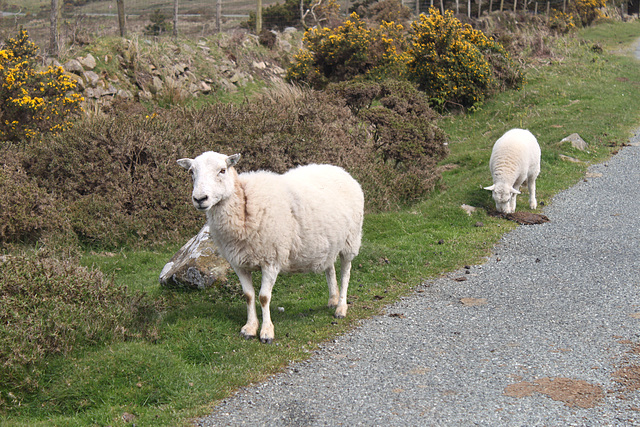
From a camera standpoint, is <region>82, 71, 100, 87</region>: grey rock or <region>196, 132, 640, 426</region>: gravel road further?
<region>82, 71, 100, 87</region>: grey rock

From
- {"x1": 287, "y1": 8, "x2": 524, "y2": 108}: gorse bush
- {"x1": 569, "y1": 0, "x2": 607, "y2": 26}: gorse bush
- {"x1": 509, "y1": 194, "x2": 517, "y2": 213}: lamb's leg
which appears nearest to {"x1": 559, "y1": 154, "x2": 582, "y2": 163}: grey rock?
{"x1": 509, "y1": 194, "x2": 517, "y2": 213}: lamb's leg

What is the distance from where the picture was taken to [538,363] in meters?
5.73

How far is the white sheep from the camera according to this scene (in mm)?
12230

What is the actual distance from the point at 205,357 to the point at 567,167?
42.0 ft

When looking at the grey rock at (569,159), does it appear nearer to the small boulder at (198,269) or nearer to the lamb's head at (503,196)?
the lamb's head at (503,196)

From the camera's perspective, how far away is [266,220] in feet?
21.3

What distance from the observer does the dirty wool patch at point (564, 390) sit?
194 inches

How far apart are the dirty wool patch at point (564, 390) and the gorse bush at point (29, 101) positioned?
10.6 metres

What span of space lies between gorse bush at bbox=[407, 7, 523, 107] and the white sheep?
9.74 metres

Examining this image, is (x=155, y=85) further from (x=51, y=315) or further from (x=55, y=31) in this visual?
(x=51, y=315)

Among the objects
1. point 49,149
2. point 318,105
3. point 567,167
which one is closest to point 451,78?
point 567,167

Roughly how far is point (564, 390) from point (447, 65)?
64.1 feet

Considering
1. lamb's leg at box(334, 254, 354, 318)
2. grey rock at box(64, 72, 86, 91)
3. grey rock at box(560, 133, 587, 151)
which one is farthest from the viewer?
grey rock at box(560, 133, 587, 151)

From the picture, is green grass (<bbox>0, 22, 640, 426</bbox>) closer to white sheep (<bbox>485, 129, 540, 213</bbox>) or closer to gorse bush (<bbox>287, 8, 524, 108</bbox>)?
white sheep (<bbox>485, 129, 540, 213</bbox>)
